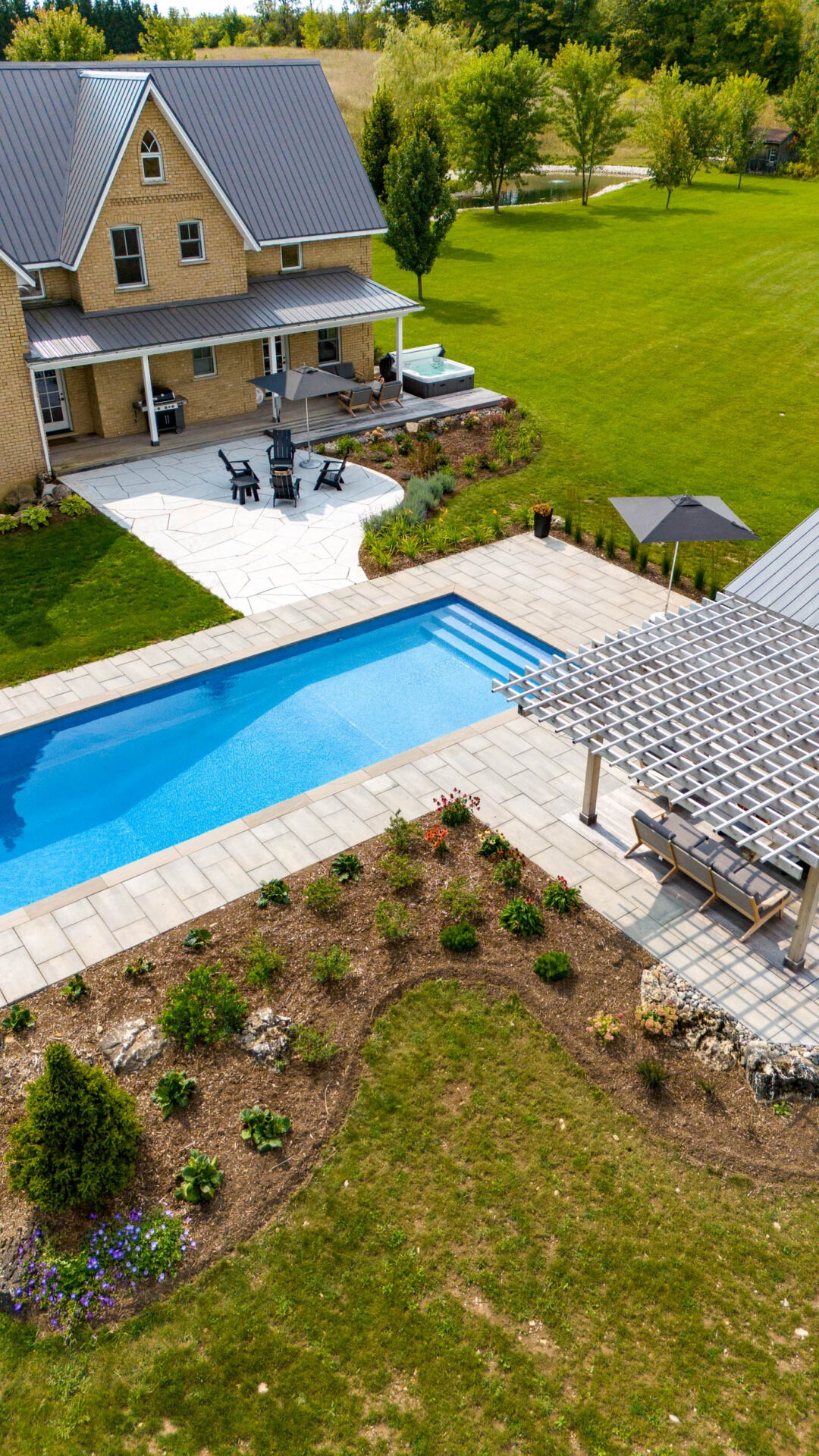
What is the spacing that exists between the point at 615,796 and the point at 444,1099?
6.08 meters

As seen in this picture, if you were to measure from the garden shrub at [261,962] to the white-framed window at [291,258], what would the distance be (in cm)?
2398

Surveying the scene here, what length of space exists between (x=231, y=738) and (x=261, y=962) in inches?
232

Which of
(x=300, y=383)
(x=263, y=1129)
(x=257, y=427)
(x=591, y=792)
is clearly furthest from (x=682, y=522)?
(x=257, y=427)

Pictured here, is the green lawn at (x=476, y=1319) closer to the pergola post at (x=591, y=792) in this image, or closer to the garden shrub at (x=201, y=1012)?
the garden shrub at (x=201, y=1012)

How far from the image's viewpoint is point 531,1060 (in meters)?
11.8

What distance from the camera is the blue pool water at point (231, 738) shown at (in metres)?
15.6

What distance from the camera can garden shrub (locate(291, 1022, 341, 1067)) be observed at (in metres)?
11.5

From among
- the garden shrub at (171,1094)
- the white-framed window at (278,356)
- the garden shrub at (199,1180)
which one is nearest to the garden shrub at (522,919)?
the garden shrub at (171,1094)

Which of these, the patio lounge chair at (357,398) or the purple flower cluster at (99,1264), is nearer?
the purple flower cluster at (99,1264)

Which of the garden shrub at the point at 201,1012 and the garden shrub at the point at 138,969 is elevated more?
the garden shrub at the point at 201,1012

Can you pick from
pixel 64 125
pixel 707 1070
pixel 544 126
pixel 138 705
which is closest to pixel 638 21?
pixel 544 126

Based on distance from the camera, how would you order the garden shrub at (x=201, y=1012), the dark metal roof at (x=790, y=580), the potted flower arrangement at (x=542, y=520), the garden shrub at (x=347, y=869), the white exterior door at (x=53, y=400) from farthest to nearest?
the white exterior door at (x=53, y=400) → the potted flower arrangement at (x=542, y=520) → the dark metal roof at (x=790, y=580) → the garden shrub at (x=347, y=869) → the garden shrub at (x=201, y=1012)

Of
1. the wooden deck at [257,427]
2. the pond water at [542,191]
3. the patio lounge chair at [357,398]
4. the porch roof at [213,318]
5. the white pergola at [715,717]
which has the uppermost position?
the porch roof at [213,318]

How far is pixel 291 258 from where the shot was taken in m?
30.9
